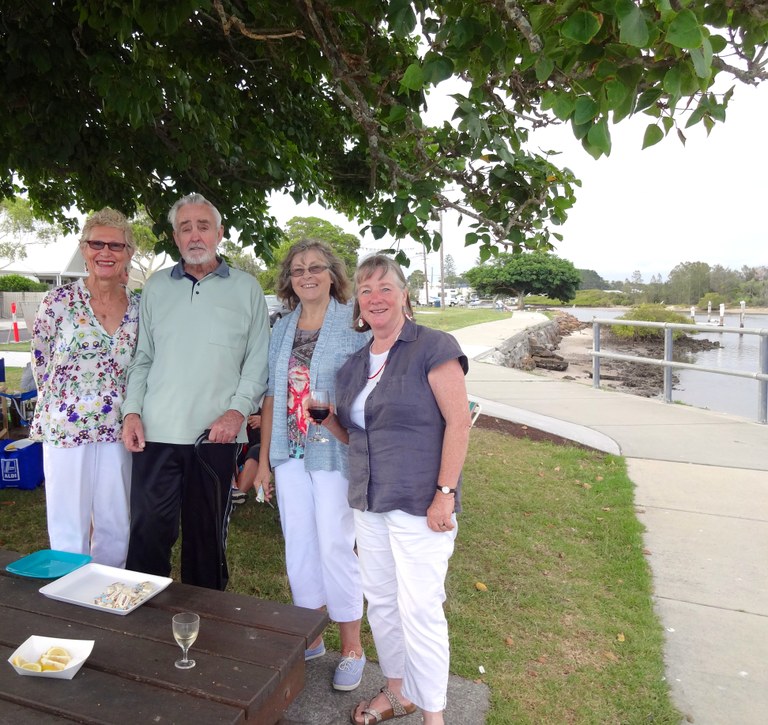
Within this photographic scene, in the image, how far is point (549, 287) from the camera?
72312mm

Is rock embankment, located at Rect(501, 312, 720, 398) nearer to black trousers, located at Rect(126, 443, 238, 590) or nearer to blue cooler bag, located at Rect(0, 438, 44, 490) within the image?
blue cooler bag, located at Rect(0, 438, 44, 490)

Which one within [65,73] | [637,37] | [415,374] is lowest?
[415,374]

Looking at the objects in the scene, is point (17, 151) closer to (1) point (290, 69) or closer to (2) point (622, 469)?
(1) point (290, 69)

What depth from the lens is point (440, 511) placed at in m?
2.24

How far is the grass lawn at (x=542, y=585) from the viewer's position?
269 centimetres

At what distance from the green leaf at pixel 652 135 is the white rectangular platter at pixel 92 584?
2.30m

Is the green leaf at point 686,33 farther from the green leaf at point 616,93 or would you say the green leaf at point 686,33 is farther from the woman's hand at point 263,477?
the woman's hand at point 263,477

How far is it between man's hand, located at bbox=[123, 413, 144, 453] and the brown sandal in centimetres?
148

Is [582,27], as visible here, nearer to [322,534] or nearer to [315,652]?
[322,534]

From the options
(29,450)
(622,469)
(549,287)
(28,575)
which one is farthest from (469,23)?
(549,287)

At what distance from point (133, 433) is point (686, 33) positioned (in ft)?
8.38

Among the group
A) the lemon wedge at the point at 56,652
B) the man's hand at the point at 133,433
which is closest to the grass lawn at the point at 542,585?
the man's hand at the point at 133,433

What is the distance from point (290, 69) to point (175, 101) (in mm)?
1360

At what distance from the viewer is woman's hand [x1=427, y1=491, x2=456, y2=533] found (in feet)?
7.37
